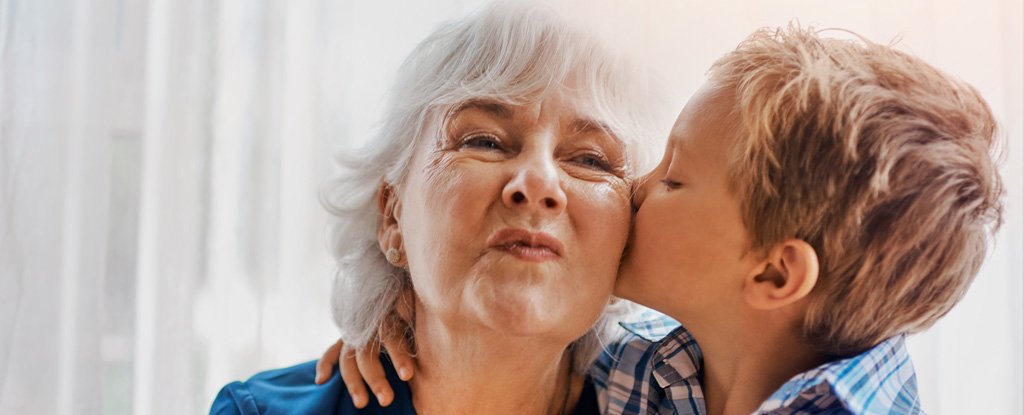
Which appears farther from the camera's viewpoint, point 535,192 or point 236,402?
point 236,402

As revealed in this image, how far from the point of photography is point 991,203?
1.38 metres

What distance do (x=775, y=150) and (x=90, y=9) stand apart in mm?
1685

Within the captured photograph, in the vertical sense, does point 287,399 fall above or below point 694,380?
below

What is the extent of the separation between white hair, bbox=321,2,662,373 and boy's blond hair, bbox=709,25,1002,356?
0.94 feet

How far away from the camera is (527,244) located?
4.73ft

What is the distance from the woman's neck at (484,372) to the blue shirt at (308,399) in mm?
37

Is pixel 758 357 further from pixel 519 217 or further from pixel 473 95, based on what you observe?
pixel 473 95

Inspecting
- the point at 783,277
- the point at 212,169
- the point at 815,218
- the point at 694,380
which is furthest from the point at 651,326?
the point at 212,169

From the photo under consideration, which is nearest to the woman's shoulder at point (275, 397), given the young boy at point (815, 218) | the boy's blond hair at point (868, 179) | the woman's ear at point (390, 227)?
the woman's ear at point (390, 227)

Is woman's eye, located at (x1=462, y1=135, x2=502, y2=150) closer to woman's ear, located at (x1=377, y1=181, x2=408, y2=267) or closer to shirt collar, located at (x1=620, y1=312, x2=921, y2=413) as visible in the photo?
woman's ear, located at (x1=377, y1=181, x2=408, y2=267)

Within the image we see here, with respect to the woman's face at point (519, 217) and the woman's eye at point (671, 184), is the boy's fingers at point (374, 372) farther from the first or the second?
the woman's eye at point (671, 184)

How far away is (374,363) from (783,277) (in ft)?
2.74

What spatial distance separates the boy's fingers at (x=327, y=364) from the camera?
185 cm

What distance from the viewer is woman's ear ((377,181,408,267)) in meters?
1.74
